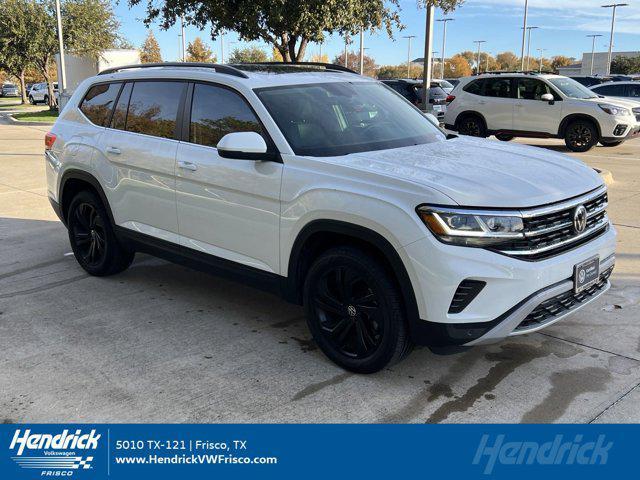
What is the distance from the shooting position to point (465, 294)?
10.7ft

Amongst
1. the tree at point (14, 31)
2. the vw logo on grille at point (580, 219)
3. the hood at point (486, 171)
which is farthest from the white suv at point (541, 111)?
the tree at point (14, 31)

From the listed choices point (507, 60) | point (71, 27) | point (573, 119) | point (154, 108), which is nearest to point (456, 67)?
point (507, 60)

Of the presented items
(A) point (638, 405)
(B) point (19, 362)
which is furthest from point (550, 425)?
(B) point (19, 362)

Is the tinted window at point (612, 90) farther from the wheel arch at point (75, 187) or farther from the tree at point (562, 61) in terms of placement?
the tree at point (562, 61)

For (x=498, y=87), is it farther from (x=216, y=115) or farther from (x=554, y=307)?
(x=554, y=307)

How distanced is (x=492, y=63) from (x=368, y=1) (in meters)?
116

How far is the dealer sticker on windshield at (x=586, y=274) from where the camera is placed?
3.55 m

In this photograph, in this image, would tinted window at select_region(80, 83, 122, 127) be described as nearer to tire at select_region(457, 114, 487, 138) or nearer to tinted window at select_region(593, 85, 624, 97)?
tire at select_region(457, 114, 487, 138)

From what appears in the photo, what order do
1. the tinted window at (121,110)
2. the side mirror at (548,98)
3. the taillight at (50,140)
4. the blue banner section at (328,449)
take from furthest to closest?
the side mirror at (548,98), the taillight at (50,140), the tinted window at (121,110), the blue banner section at (328,449)

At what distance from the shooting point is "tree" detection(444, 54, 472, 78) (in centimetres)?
11500

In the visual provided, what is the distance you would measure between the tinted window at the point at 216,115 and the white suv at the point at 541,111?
11674mm

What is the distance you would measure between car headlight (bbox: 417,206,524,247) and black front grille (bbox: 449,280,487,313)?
0.64 feet

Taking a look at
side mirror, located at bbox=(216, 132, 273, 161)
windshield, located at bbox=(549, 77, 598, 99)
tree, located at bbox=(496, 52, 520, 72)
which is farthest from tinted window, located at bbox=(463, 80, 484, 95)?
tree, located at bbox=(496, 52, 520, 72)

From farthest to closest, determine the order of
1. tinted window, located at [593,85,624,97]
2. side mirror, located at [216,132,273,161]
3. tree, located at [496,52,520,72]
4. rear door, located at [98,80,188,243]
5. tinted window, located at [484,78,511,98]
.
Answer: tree, located at [496,52,520,72], tinted window, located at [593,85,624,97], tinted window, located at [484,78,511,98], rear door, located at [98,80,188,243], side mirror, located at [216,132,273,161]
